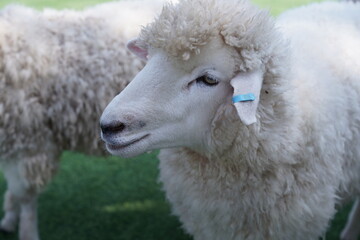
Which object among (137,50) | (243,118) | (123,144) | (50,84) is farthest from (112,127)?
(50,84)

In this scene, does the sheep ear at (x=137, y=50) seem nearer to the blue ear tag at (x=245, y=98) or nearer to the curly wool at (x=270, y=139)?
the curly wool at (x=270, y=139)

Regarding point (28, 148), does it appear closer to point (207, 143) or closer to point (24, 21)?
point (24, 21)

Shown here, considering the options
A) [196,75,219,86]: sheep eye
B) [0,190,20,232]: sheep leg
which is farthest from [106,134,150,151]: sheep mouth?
[0,190,20,232]: sheep leg

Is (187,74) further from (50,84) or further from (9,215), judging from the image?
(9,215)

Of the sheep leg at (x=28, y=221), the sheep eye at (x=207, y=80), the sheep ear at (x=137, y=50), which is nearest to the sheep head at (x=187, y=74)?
the sheep eye at (x=207, y=80)

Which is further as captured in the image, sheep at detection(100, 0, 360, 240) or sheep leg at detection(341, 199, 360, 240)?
sheep leg at detection(341, 199, 360, 240)

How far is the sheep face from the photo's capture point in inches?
57.5

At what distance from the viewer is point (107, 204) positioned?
3232 mm

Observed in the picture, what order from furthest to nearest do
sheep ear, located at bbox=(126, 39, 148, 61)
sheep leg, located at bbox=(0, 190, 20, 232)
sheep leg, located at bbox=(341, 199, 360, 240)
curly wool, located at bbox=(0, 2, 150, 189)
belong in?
sheep leg, located at bbox=(0, 190, 20, 232), sheep leg, located at bbox=(341, 199, 360, 240), curly wool, located at bbox=(0, 2, 150, 189), sheep ear, located at bbox=(126, 39, 148, 61)

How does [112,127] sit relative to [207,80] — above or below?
below

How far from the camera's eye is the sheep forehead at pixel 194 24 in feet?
4.84

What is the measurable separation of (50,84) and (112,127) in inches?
45.5

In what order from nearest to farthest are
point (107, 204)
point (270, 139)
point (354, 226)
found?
point (270, 139), point (354, 226), point (107, 204)

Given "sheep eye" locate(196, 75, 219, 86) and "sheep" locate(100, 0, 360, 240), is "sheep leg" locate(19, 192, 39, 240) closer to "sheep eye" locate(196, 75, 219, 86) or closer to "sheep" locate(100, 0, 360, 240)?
"sheep" locate(100, 0, 360, 240)
